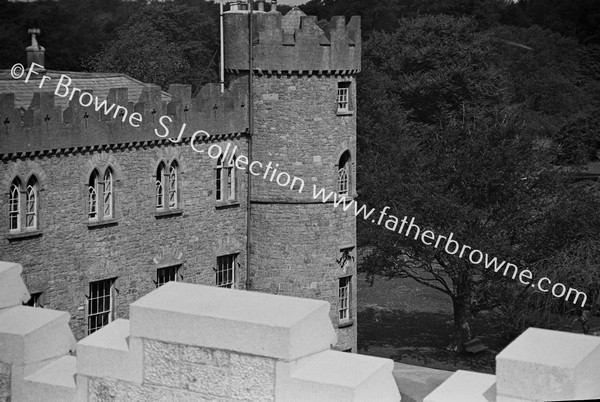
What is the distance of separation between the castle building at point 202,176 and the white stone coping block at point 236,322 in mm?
16181

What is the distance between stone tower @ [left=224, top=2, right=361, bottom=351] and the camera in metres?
25.7

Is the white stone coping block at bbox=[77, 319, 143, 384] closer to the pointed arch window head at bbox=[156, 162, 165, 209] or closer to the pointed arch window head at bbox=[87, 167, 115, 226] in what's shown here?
the pointed arch window head at bbox=[87, 167, 115, 226]

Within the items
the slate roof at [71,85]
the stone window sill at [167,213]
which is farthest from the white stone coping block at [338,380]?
the stone window sill at [167,213]

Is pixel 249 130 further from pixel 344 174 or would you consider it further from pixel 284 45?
pixel 344 174

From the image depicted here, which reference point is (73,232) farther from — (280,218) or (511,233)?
(511,233)

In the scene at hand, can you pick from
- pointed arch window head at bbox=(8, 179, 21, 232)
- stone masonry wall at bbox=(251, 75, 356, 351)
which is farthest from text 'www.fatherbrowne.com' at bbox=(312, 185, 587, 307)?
pointed arch window head at bbox=(8, 179, 21, 232)

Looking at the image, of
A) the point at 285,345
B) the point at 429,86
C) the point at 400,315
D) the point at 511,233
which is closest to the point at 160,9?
the point at 429,86

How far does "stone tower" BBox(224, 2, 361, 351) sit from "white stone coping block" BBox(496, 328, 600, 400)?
20459 mm

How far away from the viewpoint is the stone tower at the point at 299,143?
25.7m

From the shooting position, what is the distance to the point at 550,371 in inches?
208

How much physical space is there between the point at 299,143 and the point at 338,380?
2027 centimetres

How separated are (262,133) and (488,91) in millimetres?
37189

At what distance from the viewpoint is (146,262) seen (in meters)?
24.7

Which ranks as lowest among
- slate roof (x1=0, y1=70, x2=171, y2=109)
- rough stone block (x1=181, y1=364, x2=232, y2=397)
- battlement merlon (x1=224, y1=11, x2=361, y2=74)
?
rough stone block (x1=181, y1=364, x2=232, y2=397)
